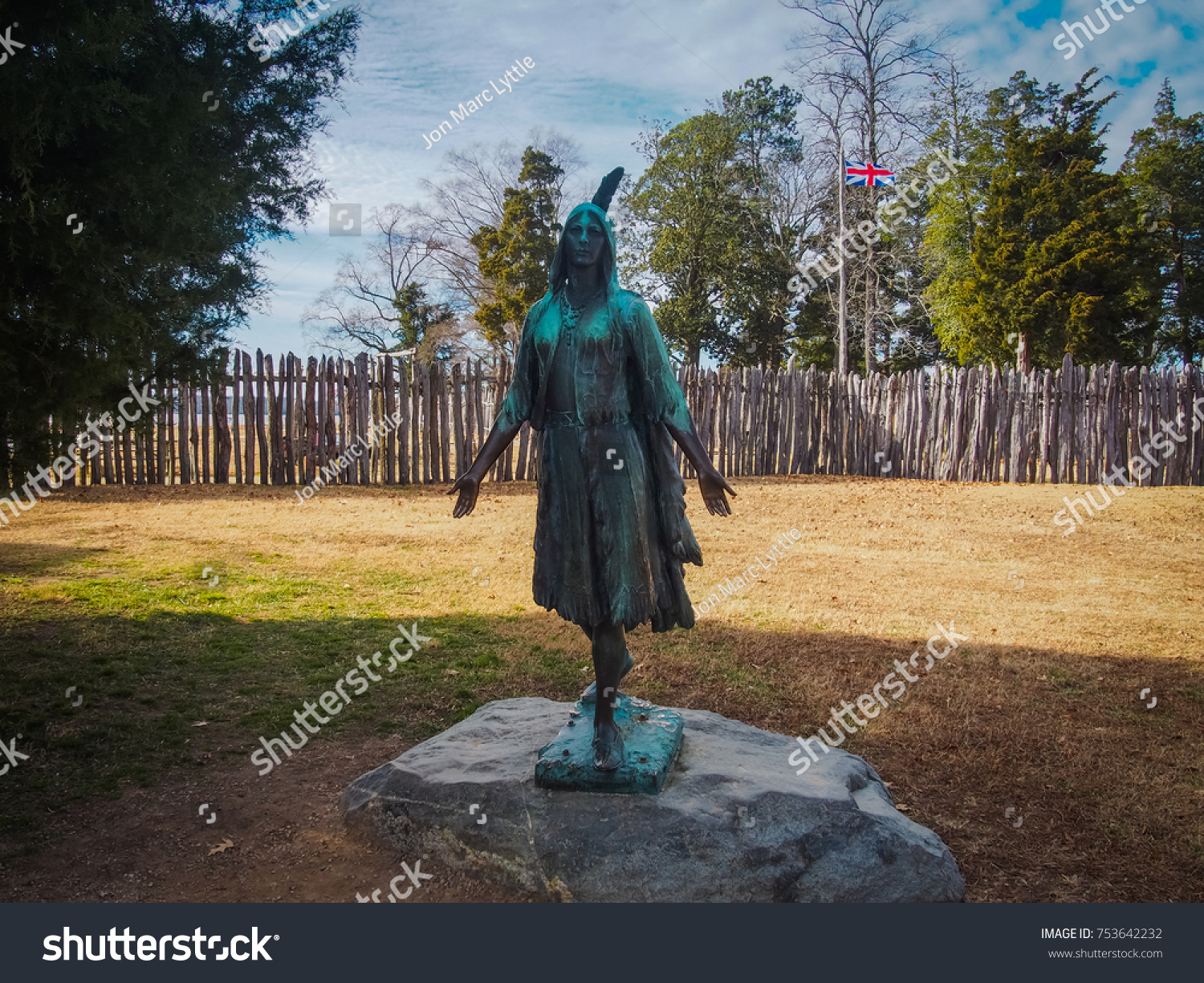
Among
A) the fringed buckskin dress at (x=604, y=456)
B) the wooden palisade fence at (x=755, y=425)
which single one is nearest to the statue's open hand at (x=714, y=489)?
the fringed buckskin dress at (x=604, y=456)

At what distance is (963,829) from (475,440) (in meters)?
10.9

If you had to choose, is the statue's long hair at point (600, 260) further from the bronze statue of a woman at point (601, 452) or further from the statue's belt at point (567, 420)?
the statue's belt at point (567, 420)

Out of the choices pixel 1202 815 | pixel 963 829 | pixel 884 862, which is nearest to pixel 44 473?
pixel 884 862

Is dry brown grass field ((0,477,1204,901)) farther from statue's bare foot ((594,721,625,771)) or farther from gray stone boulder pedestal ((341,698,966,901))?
statue's bare foot ((594,721,625,771))

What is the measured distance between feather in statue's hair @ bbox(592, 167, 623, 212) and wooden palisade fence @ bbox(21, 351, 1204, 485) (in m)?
9.58

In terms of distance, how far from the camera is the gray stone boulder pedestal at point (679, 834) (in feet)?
10.1

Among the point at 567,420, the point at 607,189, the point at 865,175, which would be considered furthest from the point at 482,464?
the point at 865,175

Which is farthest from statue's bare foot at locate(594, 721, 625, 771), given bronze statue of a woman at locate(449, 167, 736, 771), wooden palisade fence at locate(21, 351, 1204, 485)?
wooden palisade fence at locate(21, 351, 1204, 485)

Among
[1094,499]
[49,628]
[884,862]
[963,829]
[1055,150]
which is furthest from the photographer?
[1055,150]

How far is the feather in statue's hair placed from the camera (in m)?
3.36

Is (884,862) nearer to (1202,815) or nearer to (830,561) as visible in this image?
(1202,815)

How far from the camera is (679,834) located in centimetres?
314

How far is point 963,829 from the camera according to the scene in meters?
3.77

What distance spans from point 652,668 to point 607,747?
240cm
